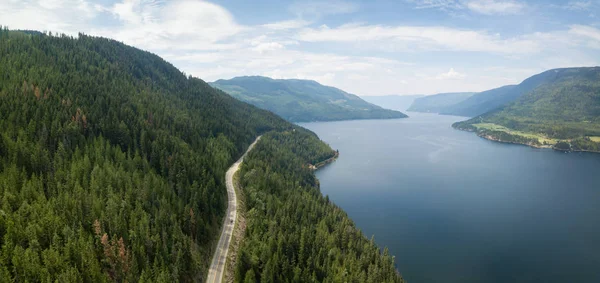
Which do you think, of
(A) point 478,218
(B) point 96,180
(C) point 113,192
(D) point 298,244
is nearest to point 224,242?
(D) point 298,244

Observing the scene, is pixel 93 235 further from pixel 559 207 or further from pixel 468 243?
pixel 559 207

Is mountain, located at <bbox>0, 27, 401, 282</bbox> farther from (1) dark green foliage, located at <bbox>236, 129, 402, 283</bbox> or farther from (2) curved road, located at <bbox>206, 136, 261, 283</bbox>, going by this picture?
(2) curved road, located at <bbox>206, 136, 261, 283</bbox>

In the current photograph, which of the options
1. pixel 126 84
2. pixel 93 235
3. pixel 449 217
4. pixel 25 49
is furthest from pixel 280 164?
pixel 25 49

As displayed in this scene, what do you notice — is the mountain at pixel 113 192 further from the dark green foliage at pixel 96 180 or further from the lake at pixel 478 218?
the lake at pixel 478 218

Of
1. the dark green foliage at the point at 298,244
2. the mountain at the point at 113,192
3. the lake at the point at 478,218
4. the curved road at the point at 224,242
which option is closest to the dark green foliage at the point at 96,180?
the mountain at the point at 113,192

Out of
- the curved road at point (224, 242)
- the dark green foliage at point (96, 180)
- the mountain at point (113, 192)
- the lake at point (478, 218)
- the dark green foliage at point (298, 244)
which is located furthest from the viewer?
the lake at point (478, 218)

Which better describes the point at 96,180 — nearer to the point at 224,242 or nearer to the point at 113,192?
the point at 113,192
